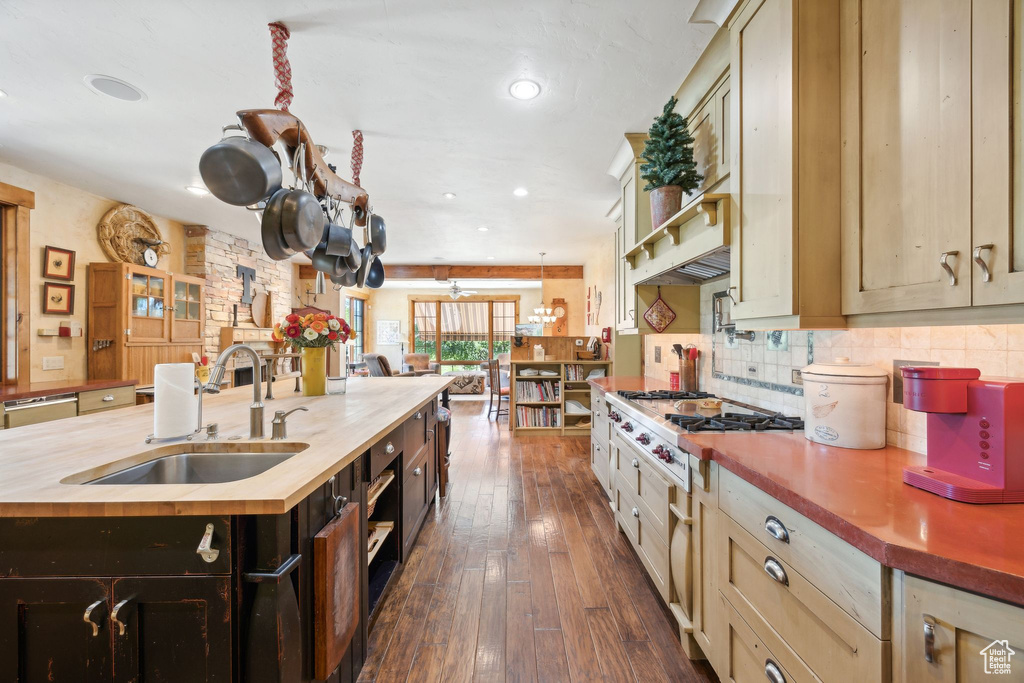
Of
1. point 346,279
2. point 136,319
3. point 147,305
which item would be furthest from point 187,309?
point 346,279

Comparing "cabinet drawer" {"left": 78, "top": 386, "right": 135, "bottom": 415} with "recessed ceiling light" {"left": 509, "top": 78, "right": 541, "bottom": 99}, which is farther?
"cabinet drawer" {"left": 78, "top": 386, "right": 135, "bottom": 415}

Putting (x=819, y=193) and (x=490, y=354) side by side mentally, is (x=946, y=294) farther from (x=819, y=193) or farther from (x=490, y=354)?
(x=490, y=354)

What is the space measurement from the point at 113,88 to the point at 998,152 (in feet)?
11.8

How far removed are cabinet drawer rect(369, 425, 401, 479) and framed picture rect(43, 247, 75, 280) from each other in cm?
381

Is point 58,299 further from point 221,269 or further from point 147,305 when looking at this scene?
point 221,269

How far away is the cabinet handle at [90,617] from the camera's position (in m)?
1.00

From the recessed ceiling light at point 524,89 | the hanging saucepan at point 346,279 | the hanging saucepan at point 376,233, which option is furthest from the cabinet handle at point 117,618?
the recessed ceiling light at point 524,89

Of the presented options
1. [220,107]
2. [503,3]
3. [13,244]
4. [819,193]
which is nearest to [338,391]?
[220,107]

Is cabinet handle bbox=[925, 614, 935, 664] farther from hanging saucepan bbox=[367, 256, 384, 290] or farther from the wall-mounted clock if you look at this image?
the wall-mounted clock

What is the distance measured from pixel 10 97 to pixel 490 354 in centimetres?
853

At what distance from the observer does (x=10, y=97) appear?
2408 millimetres

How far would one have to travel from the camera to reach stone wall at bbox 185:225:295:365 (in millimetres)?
5160

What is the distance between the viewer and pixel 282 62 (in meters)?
1.96

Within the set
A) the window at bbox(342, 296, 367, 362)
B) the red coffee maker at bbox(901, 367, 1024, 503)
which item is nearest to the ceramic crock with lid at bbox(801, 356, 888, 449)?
the red coffee maker at bbox(901, 367, 1024, 503)
